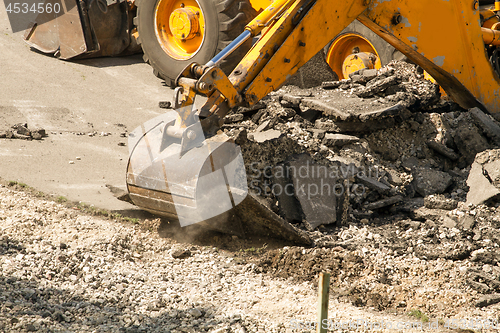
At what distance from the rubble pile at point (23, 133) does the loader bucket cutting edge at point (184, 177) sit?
9.59ft

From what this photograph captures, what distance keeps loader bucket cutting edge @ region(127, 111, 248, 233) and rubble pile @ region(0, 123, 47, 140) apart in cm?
292

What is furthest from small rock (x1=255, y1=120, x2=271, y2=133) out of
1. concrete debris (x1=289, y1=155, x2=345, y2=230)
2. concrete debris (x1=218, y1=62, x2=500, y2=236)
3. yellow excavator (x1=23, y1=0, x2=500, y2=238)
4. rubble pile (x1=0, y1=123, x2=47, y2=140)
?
rubble pile (x1=0, y1=123, x2=47, y2=140)

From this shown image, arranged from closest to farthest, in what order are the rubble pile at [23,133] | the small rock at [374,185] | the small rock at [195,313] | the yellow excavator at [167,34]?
1. the small rock at [195,313]
2. the small rock at [374,185]
3. the rubble pile at [23,133]
4. the yellow excavator at [167,34]

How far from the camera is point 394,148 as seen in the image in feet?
17.9

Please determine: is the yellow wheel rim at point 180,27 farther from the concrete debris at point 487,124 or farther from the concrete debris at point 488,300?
the concrete debris at point 488,300

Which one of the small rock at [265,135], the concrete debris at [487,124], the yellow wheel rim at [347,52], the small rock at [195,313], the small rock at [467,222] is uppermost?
the yellow wheel rim at [347,52]

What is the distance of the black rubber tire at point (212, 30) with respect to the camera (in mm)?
6965

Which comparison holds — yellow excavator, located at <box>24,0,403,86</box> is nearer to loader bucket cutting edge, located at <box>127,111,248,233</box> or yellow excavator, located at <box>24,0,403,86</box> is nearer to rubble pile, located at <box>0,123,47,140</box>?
rubble pile, located at <box>0,123,47,140</box>

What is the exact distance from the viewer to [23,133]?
6262 mm

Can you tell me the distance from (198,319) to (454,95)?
15.0 feet

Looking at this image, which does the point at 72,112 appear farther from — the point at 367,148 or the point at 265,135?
the point at 367,148

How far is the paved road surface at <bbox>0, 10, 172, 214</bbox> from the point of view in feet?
17.2

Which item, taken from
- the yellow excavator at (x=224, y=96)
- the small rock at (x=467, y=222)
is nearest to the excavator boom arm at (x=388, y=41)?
the yellow excavator at (x=224, y=96)

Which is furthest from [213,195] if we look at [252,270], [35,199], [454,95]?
[454,95]
